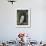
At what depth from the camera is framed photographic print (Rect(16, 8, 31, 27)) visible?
525cm

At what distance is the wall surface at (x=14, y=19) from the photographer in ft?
17.0

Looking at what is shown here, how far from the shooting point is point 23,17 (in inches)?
209

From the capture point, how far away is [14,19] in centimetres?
523

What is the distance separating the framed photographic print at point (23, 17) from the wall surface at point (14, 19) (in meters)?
0.12

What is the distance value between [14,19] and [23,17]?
376 mm

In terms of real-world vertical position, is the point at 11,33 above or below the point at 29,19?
below

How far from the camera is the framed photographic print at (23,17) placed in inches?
207

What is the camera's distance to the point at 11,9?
5.21 metres

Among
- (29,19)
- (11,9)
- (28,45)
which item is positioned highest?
(11,9)

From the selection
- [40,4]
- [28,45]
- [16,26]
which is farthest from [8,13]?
[28,45]

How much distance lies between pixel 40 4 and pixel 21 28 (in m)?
1.24

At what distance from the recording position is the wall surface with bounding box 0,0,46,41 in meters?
5.19

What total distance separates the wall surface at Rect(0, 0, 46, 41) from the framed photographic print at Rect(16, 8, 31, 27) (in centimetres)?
12

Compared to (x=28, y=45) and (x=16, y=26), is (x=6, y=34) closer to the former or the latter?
(x=16, y=26)
